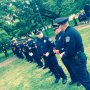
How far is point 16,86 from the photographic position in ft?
42.7

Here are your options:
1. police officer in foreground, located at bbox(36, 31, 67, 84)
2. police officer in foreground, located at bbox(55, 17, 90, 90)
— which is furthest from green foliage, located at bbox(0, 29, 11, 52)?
police officer in foreground, located at bbox(55, 17, 90, 90)

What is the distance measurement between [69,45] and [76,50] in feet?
0.78

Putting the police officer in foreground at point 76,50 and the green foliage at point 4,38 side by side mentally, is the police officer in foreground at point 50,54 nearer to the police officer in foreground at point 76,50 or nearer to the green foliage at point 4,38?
the police officer in foreground at point 76,50

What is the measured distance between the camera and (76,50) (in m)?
6.92

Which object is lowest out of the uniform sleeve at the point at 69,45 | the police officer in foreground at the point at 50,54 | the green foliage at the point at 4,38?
the green foliage at the point at 4,38

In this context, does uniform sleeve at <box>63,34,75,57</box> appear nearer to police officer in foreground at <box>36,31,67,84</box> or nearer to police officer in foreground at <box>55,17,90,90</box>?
police officer in foreground at <box>55,17,90,90</box>

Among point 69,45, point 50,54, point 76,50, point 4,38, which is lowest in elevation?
point 4,38

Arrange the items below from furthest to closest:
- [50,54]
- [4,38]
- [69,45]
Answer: [4,38] → [50,54] → [69,45]

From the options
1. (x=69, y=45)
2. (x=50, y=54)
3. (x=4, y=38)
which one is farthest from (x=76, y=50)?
(x=4, y=38)

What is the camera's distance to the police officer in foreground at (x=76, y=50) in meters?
6.77

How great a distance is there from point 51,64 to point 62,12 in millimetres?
30966

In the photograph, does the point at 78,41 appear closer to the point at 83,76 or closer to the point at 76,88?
the point at 83,76

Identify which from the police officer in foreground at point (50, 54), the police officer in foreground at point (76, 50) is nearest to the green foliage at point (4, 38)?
the police officer in foreground at point (50, 54)

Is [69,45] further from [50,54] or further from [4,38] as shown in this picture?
[4,38]
